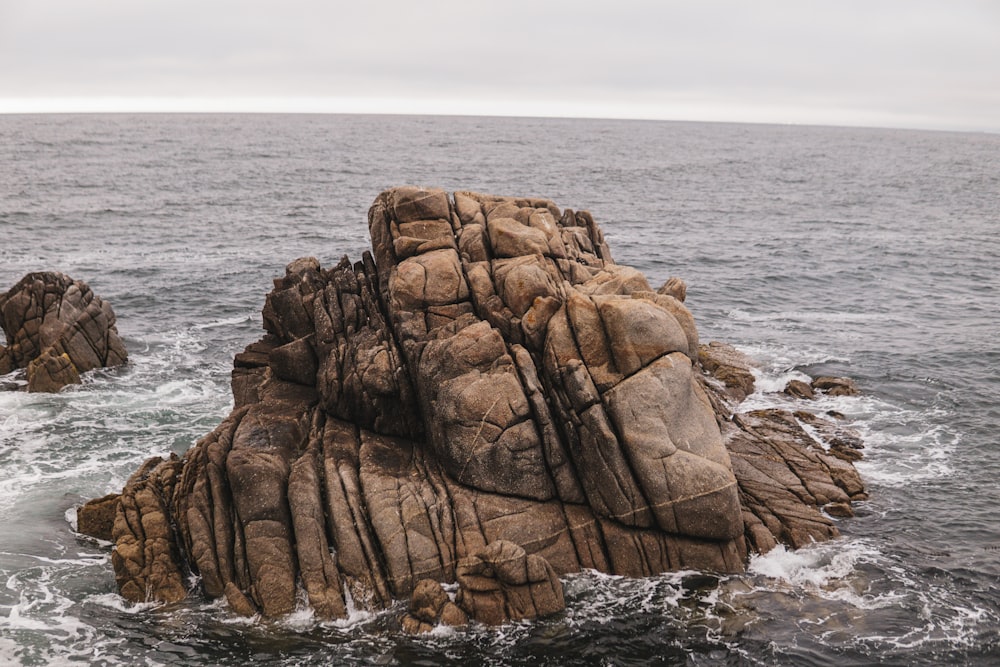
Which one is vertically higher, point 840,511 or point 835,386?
point 835,386

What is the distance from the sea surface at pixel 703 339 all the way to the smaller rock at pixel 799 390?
0.93 m

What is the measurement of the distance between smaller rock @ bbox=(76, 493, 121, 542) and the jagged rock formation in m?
15.4

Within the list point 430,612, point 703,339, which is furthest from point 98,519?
point 703,339

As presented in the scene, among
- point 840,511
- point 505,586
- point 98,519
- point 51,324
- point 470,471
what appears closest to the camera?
point 505,586

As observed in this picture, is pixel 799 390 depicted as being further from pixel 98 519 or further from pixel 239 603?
pixel 98 519

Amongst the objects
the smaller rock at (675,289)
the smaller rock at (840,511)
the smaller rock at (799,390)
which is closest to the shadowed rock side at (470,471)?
the smaller rock at (840,511)

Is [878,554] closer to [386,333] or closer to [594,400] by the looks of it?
[594,400]

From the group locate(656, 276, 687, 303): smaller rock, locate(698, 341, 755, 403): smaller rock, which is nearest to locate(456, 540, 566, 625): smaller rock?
locate(656, 276, 687, 303): smaller rock

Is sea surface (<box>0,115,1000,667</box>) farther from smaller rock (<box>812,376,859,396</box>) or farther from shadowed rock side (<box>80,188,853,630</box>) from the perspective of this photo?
shadowed rock side (<box>80,188,853,630</box>)

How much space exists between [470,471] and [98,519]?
13.2 m

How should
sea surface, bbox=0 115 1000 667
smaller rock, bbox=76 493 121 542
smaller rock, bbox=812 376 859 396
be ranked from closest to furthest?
sea surface, bbox=0 115 1000 667 < smaller rock, bbox=76 493 121 542 < smaller rock, bbox=812 376 859 396

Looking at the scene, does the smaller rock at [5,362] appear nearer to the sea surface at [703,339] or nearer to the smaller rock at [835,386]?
the sea surface at [703,339]

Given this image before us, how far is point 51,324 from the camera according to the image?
42.9 metres

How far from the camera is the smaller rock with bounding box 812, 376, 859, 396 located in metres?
41.6
